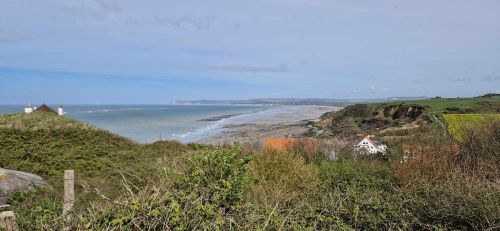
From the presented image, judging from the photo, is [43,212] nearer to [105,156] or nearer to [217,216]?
[217,216]

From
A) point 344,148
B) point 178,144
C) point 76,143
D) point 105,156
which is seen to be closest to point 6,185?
point 105,156

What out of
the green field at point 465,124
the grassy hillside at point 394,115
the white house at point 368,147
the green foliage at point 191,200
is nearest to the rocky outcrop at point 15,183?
the green foliage at point 191,200

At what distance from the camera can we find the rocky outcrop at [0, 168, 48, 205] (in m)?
11.4

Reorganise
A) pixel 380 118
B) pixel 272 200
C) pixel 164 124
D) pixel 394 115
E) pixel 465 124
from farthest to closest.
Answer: pixel 164 124, pixel 394 115, pixel 380 118, pixel 465 124, pixel 272 200

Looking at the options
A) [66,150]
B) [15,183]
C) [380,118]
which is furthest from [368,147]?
[380,118]

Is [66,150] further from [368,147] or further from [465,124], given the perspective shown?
[465,124]

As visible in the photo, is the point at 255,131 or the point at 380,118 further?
the point at 380,118

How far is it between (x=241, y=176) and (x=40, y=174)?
39.0 ft

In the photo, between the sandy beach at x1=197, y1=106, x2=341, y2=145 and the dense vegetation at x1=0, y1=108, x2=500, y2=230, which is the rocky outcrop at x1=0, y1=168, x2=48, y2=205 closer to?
the dense vegetation at x1=0, y1=108, x2=500, y2=230

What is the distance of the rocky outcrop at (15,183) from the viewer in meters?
11.4

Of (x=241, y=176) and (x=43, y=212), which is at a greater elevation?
(x=241, y=176)

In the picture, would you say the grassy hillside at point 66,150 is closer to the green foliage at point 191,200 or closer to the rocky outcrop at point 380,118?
the green foliage at point 191,200

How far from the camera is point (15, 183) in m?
12.1

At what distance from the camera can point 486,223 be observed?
6316 mm
